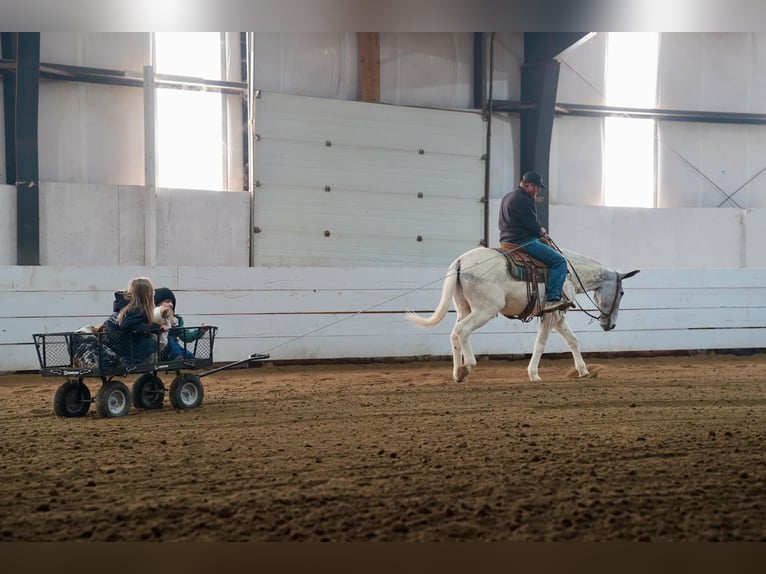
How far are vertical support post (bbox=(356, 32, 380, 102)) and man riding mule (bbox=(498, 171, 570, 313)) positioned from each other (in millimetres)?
5421

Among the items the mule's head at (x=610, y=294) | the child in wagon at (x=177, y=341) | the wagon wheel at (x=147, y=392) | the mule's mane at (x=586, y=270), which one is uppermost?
the mule's mane at (x=586, y=270)

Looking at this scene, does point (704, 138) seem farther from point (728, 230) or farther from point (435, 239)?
point (435, 239)

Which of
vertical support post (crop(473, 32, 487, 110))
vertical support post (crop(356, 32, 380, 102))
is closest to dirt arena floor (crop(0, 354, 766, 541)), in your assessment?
vertical support post (crop(356, 32, 380, 102))

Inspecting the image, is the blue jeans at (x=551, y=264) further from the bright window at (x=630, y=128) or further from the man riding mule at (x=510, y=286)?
the bright window at (x=630, y=128)

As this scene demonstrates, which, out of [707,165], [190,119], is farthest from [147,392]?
[707,165]

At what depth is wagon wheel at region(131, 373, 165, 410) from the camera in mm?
6496

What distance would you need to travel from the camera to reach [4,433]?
523 centimetres

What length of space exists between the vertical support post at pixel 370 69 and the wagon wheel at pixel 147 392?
7998 mm

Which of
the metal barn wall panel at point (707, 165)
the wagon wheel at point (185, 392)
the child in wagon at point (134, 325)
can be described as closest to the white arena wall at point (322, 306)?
the wagon wheel at point (185, 392)

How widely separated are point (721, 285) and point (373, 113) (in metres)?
6.03

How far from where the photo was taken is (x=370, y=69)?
13.5m

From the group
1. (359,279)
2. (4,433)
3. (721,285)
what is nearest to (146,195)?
(359,279)

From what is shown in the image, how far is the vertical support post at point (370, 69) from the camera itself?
44.1 ft

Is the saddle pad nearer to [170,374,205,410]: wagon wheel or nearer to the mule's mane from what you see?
the mule's mane
